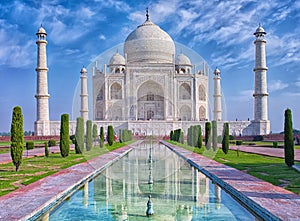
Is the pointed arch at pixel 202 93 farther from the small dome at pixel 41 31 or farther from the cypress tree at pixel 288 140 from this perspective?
the cypress tree at pixel 288 140

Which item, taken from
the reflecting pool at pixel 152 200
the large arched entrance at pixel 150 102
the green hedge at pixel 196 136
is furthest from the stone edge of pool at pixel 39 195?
the large arched entrance at pixel 150 102

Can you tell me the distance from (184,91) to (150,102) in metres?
2.58

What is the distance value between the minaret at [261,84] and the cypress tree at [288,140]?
14.7 metres

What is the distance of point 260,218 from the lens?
3.42 m

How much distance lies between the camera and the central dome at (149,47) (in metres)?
26.6

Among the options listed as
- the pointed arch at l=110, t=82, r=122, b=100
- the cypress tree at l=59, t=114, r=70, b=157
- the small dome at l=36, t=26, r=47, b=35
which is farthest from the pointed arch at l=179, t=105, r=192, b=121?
the cypress tree at l=59, t=114, r=70, b=157

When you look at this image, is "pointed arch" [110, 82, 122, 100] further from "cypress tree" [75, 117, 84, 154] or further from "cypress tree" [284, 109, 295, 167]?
"cypress tree" [284, 109, 295, 167]

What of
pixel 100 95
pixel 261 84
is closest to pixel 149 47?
pixel 100 95

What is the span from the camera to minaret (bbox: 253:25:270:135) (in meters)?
21.8

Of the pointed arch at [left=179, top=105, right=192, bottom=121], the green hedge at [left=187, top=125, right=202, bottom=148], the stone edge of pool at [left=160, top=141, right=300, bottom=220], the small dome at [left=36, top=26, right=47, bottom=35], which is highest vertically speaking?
the small dome at [left=36, top=26, right=47, bottom=35]

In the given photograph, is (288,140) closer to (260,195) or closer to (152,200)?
(260,195)

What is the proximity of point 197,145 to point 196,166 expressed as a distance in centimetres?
535

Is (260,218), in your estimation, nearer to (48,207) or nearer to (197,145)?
(48,207)

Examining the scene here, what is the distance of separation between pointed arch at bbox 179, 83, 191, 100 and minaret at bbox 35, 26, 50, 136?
9458mm
